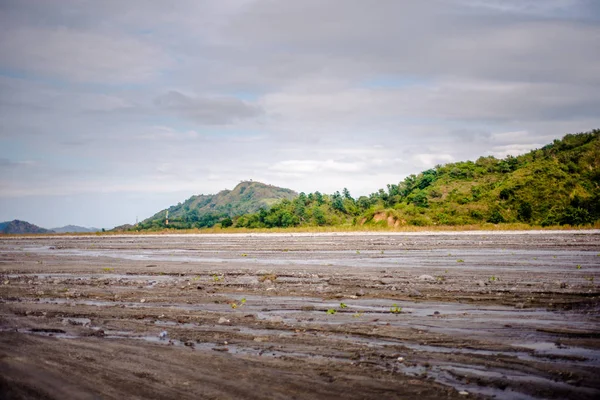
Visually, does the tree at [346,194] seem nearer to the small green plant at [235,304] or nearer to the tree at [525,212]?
the tree at [525,212]

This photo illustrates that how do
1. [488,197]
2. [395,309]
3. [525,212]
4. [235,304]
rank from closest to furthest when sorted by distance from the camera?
[395,309], [235,304], [525,212], [488,197]

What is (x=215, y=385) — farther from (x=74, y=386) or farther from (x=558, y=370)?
(x=558, y=370)

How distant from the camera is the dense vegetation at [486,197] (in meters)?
71.5

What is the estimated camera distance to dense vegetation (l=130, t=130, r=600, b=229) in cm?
7150

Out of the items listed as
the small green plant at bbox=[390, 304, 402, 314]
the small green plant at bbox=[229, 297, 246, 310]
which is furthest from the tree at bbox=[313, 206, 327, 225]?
the small green plant at bbox=[390, 304, 402, 314]

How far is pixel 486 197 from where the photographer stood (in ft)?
263

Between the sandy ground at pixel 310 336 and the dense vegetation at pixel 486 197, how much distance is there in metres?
55.3

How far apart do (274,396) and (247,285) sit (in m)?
12.6

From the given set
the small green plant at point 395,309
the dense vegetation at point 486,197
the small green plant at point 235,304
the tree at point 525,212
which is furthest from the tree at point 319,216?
the small green plant at point 395,309

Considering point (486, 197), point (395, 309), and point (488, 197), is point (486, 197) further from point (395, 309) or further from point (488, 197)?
point (395, 309)

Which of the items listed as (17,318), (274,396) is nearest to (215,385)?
(274,396)

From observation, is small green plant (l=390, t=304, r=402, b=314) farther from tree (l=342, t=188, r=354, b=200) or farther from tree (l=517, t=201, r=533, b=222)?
tree (l=342, t=188, r=354, b=200)

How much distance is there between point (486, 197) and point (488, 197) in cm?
38

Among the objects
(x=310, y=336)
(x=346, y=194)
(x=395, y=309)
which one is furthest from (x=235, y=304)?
(x=346, y=194)
